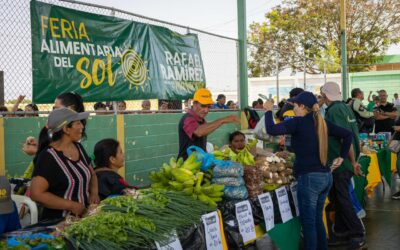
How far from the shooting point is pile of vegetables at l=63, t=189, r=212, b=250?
3.08m

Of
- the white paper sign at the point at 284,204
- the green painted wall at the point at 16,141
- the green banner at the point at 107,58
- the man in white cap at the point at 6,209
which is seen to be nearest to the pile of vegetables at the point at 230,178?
the white paper sign at the point at 284,204

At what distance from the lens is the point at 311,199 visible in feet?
17.6

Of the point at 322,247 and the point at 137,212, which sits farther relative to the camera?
the point at 322,247

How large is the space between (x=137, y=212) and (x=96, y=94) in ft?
15.6

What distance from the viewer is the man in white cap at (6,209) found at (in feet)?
11.0

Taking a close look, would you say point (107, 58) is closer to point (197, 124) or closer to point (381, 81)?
point (197, 124)

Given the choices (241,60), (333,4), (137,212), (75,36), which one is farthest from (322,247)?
(333,4)

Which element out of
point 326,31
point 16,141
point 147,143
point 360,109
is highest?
point 326,31

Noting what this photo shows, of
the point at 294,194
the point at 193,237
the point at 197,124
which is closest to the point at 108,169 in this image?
the point at 193,237

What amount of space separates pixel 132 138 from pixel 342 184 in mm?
A: 3771

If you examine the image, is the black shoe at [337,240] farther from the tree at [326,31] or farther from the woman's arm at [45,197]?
the tree at [326,31]

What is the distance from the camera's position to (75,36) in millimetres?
7555

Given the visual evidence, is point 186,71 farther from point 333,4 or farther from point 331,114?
point 333,4

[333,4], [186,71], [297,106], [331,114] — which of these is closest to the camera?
[297,106]
